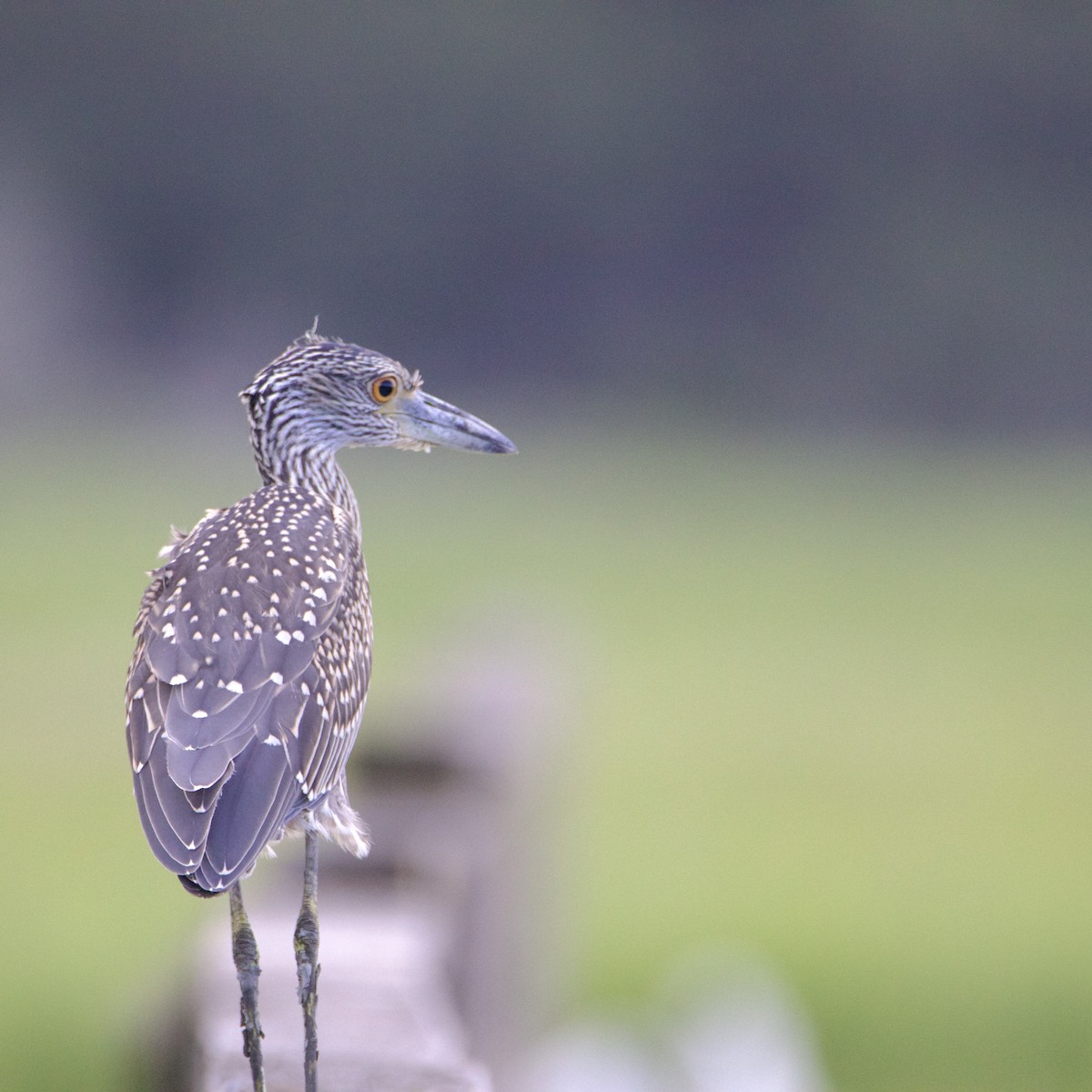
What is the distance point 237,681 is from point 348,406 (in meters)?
0.93

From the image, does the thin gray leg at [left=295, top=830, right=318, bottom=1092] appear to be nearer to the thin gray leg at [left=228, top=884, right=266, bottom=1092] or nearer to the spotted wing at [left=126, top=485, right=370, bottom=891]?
the thin gray leg at [left=228, top=884, right=266, bottom=1092]

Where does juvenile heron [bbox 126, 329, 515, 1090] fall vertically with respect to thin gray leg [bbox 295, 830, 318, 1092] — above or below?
above

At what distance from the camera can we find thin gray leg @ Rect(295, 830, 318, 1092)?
132 inches

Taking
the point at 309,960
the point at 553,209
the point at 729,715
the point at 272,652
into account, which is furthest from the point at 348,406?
the point at 553,209

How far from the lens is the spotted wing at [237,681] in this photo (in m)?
3.23

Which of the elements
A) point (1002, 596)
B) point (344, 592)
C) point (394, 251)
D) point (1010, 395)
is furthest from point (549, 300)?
point (344, 592)

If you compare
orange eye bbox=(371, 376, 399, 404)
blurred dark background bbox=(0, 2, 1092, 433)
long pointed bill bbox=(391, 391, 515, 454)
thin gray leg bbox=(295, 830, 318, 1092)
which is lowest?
thin gray leg bbox=(295, 830, 318, 1092)

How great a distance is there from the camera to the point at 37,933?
10336mm

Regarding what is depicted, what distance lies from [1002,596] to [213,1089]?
63.8 feet

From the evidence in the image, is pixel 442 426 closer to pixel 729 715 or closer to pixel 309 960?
pixel 309 960

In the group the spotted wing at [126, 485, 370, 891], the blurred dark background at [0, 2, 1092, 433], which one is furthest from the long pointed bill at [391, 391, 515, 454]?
the blurred dark background at [0, 2, 1092, 433]

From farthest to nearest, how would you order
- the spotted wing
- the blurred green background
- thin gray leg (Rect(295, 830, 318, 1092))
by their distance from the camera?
the blurred green background
thin gray leg (Rect(295, 830, 318, 1092))
the spotted wing

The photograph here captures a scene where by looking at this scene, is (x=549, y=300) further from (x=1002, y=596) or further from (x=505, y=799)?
(x=505, y=799)

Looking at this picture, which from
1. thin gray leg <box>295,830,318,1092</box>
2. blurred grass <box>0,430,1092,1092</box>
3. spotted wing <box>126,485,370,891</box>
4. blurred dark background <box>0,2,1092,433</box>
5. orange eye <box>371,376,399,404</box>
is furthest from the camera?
blurred dark background <box>0,2,1092,433</box>
